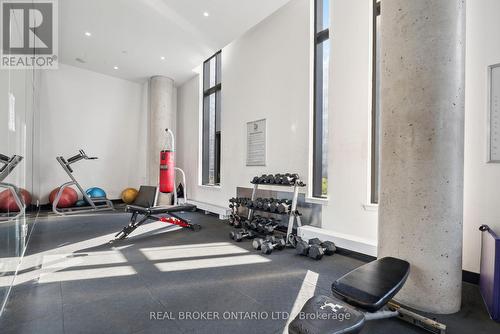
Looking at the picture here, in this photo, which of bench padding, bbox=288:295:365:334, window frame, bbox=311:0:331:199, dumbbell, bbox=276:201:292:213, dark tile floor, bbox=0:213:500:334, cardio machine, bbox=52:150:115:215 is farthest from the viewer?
cardio machine, bbox=52:150:115:215

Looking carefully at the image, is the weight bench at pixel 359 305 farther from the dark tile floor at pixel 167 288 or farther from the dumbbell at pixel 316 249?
the dumbbell at pixel 316 249

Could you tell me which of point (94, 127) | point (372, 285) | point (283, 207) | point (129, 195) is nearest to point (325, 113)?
point (283, 207)

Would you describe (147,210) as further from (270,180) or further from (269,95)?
(269,95)

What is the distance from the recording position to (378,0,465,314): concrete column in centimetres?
177

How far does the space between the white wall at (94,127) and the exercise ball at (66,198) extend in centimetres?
45

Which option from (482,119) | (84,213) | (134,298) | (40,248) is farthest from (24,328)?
(84,213)

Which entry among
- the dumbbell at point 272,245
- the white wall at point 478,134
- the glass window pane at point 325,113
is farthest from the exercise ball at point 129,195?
the white wall at point 478,134

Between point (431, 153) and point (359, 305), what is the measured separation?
1.17 m

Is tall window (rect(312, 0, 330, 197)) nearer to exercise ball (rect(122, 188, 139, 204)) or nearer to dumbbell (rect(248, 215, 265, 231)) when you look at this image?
dumbbell (rect(248, 215, 265, 231))

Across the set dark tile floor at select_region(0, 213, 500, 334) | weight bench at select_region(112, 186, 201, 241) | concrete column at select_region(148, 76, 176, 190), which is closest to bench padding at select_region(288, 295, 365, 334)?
dark tile floor at select_region(0, 213, 500, 334)

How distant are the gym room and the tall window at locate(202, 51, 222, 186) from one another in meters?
0.06

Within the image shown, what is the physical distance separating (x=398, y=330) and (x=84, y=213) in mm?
6236

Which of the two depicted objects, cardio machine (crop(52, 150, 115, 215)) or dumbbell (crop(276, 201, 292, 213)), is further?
cardio machine (crop(52, 150, 115, 215))

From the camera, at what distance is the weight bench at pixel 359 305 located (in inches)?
41.9
